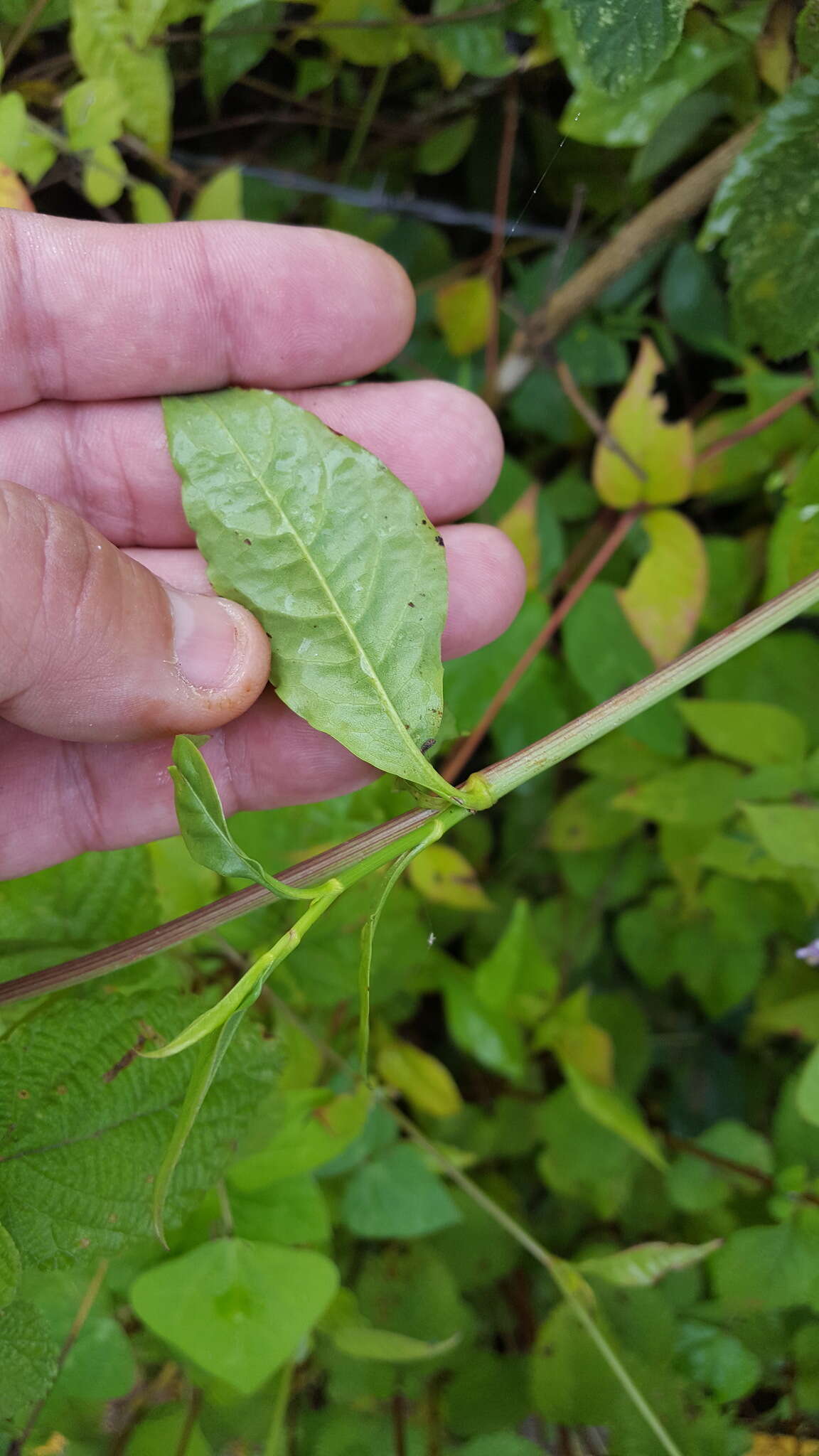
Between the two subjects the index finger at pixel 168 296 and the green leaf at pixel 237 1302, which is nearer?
the green leaf at pixel 237 1302

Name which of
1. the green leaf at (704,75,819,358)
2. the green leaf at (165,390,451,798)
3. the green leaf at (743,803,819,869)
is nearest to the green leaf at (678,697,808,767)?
the green leaf at (743,803,819,869)

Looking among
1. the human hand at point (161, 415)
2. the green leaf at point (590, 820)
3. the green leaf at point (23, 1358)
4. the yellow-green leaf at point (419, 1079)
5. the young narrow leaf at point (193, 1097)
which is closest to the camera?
the young narrow leaf at point (193, 1097)

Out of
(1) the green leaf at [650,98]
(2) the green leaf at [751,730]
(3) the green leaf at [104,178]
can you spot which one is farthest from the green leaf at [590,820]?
(3) the green leaf at [104,178]

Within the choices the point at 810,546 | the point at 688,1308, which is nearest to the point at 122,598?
the point at 810,546

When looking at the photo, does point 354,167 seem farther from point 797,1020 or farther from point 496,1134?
point 496,1134

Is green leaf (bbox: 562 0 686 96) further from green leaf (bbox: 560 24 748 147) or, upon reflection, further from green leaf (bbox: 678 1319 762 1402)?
green leaf (bbox: 678 1319 762 1402)

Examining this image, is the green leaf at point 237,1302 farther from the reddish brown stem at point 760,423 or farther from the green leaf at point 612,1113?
the reddish brown stem at point 760,423

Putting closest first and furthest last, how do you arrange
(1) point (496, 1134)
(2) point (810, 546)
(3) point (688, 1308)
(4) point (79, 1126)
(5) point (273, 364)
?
(4) point (79, 1126) < (2) point (810, 546) < (5) point (273, 364) < (3) point (688, 1308) < (1) point (496, 1134)
